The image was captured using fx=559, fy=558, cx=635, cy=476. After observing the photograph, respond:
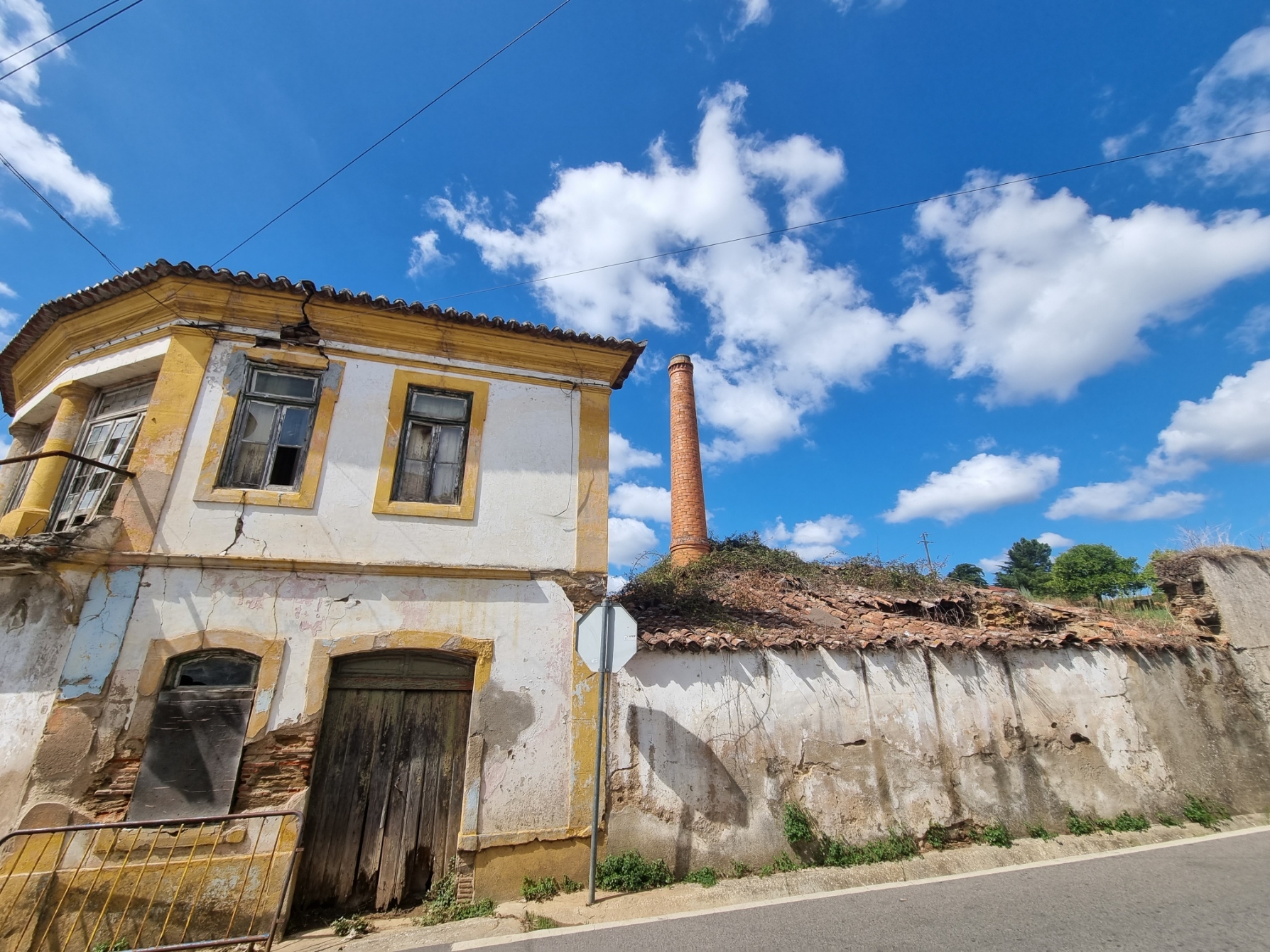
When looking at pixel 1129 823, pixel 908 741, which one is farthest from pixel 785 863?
pixel 1129 823

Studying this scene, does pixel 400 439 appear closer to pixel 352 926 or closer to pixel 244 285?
pixel 244 285

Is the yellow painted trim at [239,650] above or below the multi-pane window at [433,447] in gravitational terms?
below

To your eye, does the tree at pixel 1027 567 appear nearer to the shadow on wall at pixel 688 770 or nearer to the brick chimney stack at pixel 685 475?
the brick chimney stack at pixel 685 475

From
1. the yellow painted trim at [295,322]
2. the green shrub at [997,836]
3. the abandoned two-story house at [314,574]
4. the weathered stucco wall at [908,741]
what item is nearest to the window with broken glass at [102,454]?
the abandoned two-story house at [314,574]

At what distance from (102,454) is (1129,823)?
14.6 metres

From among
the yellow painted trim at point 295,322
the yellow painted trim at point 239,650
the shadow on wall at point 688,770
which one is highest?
the yellow painted trim at point 295,322

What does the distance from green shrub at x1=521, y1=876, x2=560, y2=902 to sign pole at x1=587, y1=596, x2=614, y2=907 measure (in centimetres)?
36

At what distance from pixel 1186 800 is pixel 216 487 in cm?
1375

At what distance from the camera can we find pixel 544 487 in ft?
24.5

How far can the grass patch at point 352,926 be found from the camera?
5211mm

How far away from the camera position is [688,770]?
6586 mm

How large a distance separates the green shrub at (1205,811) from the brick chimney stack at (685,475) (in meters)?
11.9

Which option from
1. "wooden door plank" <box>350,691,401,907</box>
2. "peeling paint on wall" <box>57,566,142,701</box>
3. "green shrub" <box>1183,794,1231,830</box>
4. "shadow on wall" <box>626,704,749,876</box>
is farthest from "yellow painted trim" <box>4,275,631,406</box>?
"green shrub" <box>1183,794,1231,830</box>

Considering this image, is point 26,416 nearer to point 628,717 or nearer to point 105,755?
point 105,755
